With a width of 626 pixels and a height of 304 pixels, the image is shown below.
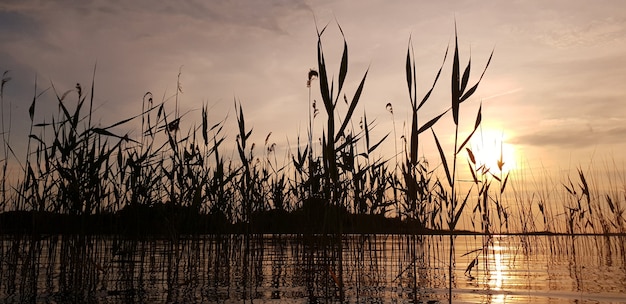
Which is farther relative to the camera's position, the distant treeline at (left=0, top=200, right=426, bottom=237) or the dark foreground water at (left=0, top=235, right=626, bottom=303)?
the distant treeline at (left=0, top=200, right=426, bottom=237)

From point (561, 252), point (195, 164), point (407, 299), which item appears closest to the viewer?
point (407, 299)

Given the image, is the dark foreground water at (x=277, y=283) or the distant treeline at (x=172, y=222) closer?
the dark foreground water at (x=277, y=283)

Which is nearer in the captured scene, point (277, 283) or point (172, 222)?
point (172, 222)

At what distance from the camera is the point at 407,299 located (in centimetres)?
476

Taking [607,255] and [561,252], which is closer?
[607,255]

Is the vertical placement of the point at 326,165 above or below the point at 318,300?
above

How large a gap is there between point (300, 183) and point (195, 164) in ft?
5.26

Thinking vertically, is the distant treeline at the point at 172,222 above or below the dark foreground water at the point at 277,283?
above

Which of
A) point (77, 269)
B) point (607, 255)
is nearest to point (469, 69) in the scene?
point (77, 269)

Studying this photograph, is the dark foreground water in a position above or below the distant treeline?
below

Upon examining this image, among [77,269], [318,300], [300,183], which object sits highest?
[300,183]

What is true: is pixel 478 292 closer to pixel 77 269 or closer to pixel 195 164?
pixel 195 164

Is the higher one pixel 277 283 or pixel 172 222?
pixel 172 222

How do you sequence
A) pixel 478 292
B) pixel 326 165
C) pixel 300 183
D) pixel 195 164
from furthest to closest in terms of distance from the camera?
pixel 300 183 < pixel 195 164 < pixel 478 292 < pixel 326 165
